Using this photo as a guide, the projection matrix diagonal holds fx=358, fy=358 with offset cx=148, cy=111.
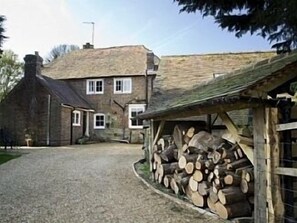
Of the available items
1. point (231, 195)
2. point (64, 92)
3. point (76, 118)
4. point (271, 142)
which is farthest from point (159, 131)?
point (64, 92)

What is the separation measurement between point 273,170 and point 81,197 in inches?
200

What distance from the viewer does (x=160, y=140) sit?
1131 cm

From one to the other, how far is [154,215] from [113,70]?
25164mm

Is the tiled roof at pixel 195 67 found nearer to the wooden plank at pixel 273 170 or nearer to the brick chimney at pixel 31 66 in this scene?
the brick chimney at pixel 31 66

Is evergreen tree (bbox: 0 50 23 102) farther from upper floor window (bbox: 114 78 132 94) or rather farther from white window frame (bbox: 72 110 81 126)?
upper floor window (bbox: 114 78 132 94)

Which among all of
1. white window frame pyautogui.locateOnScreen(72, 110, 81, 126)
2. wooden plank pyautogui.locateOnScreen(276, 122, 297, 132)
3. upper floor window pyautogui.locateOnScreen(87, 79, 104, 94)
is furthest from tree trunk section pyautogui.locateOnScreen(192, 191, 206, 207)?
upper floor window pyautogui.locateOnScreen(87, 79, 104, 94)

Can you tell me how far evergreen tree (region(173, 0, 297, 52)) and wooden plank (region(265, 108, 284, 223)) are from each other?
117 centimetres

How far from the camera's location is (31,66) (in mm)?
27656

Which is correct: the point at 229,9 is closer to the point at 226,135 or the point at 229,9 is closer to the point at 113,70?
the point at 226,135

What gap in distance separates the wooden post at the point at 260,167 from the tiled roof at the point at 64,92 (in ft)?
72.3

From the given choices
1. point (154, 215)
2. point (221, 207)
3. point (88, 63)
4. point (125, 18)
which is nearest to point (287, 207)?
point (221, 207)

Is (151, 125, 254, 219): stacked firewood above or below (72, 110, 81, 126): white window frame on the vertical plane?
below

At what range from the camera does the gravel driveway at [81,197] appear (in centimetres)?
719

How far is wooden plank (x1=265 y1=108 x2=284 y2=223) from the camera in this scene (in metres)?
5.68
